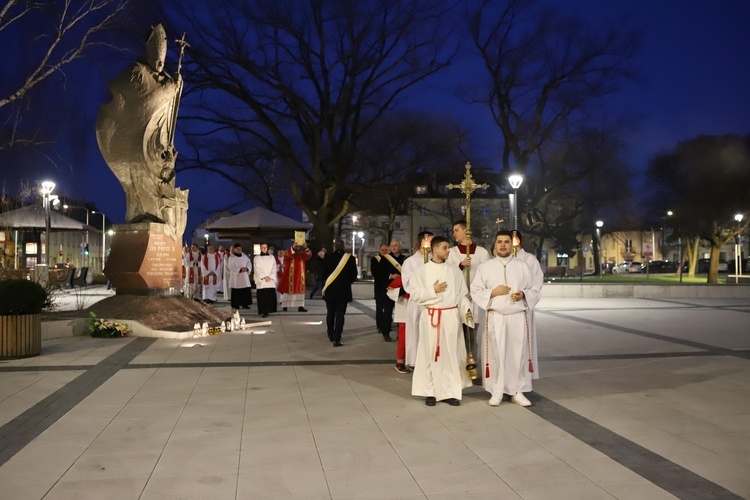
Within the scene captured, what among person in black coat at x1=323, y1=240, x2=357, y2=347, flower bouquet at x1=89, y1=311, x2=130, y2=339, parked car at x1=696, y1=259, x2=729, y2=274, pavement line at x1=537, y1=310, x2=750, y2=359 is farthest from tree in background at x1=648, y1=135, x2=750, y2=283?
flower bouquet at x1=89, y1=311, x2=130, y2=339

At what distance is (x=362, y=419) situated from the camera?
277 inches

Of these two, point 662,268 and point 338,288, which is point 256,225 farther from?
point 662,268

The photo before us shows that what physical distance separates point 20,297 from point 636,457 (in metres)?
8.85

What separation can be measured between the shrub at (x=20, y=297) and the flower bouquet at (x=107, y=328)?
8.53 feet

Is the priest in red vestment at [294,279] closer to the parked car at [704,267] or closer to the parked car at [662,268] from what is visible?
the parked car at [662,268]

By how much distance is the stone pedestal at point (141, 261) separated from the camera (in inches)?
571

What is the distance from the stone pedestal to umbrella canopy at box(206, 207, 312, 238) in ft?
32.7

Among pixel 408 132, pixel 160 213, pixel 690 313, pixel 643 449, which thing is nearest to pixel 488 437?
pixel 643 449

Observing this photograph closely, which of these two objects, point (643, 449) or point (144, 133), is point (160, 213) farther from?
point (643, 449)

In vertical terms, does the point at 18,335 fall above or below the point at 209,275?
below

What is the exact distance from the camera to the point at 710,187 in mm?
A: 37875

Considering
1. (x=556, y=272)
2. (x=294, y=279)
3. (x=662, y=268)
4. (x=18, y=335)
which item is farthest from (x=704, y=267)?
(x=18, y=335)

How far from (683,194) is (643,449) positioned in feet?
124

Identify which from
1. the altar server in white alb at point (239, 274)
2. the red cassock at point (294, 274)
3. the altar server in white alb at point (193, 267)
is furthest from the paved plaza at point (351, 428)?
the altar server in white alb at point (193, 267)
